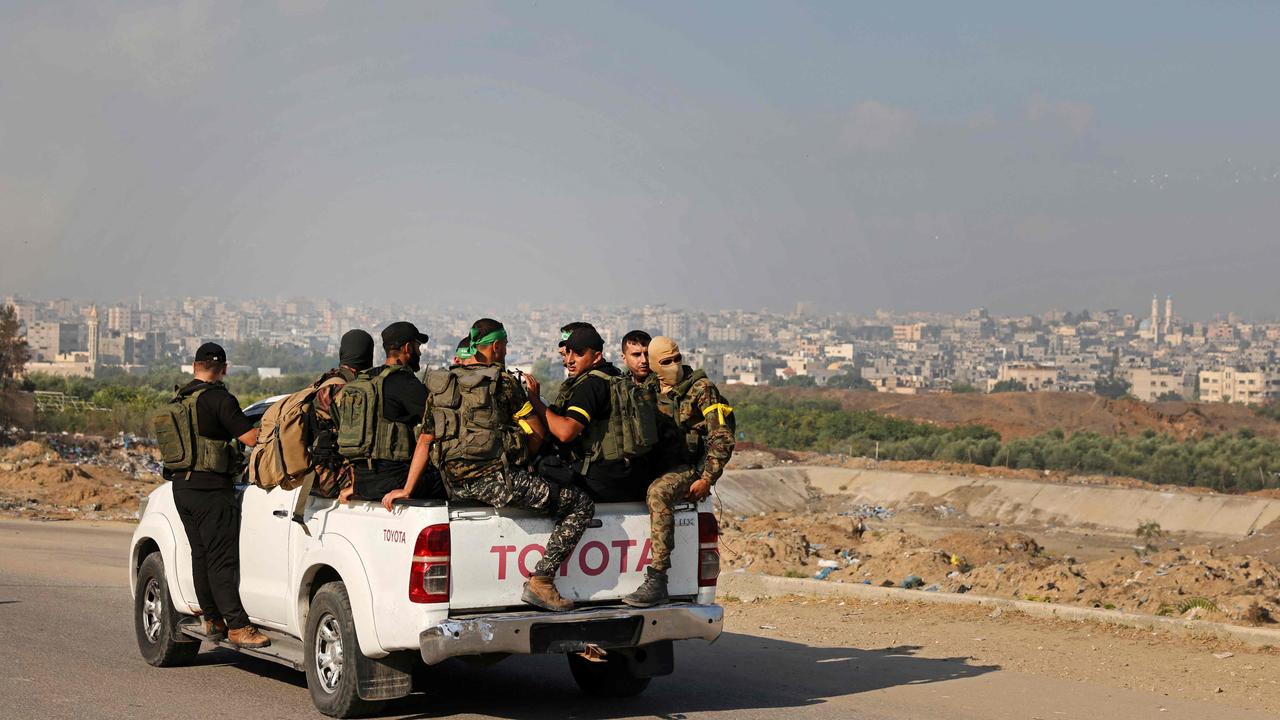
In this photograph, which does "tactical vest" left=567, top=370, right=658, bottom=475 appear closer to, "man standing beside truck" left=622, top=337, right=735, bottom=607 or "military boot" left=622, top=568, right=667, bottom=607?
"man standing beside truck" left=622, top=337, right=735, bottom=607

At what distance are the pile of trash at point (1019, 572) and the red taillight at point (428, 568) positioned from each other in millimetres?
8222

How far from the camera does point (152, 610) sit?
33.6 ft

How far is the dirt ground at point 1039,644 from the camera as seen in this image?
10.3 m

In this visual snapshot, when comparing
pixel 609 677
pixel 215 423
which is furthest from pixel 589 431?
pixel 215 423

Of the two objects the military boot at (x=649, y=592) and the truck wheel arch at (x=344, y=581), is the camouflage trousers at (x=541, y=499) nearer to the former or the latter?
the military boot at (x=649, y=592)

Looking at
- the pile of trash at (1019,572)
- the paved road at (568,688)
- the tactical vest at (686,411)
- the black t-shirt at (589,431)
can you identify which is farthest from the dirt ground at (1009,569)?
the black t-shirt at (589,431)

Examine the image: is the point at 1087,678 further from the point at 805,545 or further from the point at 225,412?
the point at 805,545

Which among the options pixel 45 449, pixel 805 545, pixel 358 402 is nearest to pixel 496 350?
pixel 358 402

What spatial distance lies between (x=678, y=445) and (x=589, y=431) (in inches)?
26.9

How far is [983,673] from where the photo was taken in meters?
10.8

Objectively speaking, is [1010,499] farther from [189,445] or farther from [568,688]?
[189,445]

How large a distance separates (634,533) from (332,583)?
177 cm

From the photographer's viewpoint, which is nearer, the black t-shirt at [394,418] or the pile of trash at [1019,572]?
the black t-shirt at [394,418]

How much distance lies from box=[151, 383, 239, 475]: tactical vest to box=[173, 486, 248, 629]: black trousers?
0.17m
